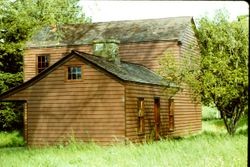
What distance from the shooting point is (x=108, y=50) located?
2311 centimetres

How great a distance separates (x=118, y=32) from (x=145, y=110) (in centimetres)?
955

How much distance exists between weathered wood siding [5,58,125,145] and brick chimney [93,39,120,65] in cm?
272

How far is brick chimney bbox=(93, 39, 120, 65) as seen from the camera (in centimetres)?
2291

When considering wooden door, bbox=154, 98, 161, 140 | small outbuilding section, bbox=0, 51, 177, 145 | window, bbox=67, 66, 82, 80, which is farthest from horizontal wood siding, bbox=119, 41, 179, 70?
window, bbox=67, 66, 82, 80

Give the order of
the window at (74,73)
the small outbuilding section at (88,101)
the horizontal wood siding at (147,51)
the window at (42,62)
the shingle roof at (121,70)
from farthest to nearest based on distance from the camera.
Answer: the window at (42,62)
the horizontal wood siding at (147,51)
the window at (74,73)
the shingle roof at (121,70)
the small outbuilding section at (88,101)

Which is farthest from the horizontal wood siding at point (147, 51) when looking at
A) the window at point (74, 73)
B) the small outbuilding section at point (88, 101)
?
the window at point (74, 73)

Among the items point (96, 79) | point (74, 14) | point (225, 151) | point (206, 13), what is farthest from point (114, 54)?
point (74, 14)

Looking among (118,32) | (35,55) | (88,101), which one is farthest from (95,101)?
(35,55)

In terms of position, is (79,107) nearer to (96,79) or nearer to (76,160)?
(96,79)

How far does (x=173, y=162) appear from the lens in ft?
36.2

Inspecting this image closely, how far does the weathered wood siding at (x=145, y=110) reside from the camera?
65.1ft

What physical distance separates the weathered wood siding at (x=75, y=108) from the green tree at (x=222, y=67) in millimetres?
3482

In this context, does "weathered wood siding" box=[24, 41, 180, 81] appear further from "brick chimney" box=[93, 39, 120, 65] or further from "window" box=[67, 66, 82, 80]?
"window" box=[67, 66, 82, 80]

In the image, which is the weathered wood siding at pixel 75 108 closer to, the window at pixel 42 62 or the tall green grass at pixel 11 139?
the tall green grass at pixel 11 139
